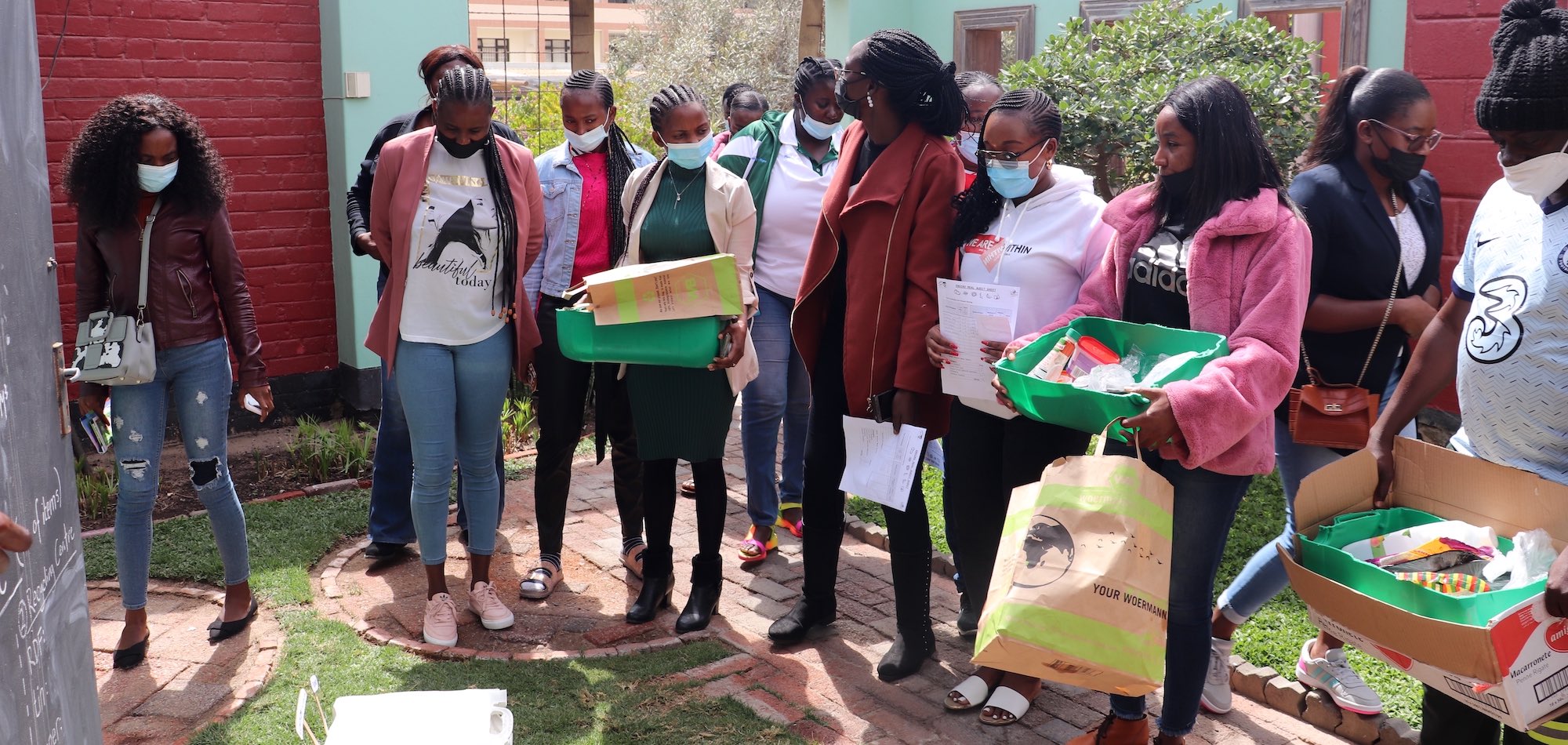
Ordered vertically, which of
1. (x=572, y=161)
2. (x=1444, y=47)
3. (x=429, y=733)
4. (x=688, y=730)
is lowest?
(x=688, y=730)

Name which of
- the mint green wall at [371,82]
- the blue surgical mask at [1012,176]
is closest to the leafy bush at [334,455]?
the mint green wall at [371,82]

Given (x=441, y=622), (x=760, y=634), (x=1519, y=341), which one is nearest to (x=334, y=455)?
(x=441, y=622)

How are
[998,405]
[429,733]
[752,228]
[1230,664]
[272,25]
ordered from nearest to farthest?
[429,733]
[998,405]
[1230,664]
[752,228]
[272,25]

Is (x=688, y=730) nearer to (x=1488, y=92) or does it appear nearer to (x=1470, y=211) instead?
(x=1488, y=92)

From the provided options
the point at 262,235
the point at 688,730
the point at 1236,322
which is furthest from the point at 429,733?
the point at 262,235

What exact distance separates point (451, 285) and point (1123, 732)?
9.13 ft

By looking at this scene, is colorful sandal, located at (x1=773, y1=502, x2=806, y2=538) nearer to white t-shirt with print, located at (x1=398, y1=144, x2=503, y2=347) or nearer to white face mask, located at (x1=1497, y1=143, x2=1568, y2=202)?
white t-shirt with print, located at (x1=398, y1=144, x2=503, y2=347)

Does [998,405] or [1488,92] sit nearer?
[1488,92]

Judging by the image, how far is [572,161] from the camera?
17.5 feet

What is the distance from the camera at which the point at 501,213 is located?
4.70 m

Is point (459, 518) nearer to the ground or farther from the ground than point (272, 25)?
nearer to the ground

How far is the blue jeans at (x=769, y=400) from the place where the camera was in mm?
5672

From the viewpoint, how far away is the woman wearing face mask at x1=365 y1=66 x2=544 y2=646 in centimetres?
460

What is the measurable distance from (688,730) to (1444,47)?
571 cm
